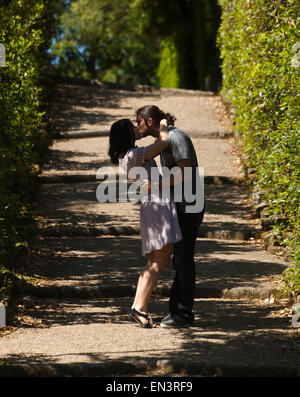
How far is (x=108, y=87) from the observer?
2294 centimetres

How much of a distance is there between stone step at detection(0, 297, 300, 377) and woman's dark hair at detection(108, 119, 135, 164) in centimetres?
154

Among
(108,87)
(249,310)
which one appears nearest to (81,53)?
(108,87)

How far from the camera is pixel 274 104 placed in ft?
28.6

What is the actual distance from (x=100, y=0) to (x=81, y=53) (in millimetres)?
→ 12206

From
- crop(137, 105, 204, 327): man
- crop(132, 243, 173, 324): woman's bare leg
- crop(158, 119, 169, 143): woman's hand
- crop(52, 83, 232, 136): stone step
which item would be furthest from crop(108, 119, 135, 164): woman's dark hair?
crop(52, 83, 232, 136): stone step

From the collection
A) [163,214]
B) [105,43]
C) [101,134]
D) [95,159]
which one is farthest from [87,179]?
[105,43]

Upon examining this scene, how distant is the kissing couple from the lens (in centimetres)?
629

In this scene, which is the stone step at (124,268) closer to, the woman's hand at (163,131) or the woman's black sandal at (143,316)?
the woman's black sandal at (143,316)

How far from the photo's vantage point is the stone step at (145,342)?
534cm

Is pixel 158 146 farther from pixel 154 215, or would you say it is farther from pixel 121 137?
pixel 154 215

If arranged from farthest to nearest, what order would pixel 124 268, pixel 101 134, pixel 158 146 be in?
pixel 101 134, pixel 124 268, pixel 158 146

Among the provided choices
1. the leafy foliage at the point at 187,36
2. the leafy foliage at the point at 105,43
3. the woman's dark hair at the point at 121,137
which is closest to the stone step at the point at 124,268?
the woman's dark hair at the point at 121,137

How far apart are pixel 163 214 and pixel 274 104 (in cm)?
299
